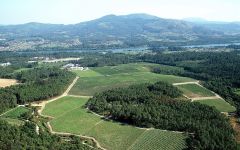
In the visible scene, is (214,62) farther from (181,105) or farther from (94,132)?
(94,132)

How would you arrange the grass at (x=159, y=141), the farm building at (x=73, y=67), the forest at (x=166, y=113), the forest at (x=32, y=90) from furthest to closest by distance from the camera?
the farm building at (x=73, y=67)
the forest at (x=32, y=90)
the grass at (x=159, y=141)
the forest at (x=166, y=113)

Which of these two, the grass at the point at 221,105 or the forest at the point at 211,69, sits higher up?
the forest at the point at 211,69

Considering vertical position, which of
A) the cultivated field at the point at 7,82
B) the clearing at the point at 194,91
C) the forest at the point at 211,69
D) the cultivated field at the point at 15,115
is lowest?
the cultivated field at the point at 15,115

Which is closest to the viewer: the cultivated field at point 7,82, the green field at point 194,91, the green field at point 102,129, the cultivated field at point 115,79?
the green field at point 102,129

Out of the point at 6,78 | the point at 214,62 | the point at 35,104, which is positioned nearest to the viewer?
the point at 35,104

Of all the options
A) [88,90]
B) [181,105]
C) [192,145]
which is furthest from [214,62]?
[192,145]

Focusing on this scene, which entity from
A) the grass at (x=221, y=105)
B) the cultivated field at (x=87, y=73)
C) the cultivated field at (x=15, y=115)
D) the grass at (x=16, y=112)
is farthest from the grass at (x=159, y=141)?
the cultivated field at (x=87, y=73)

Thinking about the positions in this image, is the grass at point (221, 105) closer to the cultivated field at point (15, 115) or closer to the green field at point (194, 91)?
the green field at point (194, 91)

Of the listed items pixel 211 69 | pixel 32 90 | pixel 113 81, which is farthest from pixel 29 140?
pixel 211 69
